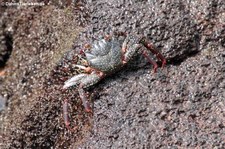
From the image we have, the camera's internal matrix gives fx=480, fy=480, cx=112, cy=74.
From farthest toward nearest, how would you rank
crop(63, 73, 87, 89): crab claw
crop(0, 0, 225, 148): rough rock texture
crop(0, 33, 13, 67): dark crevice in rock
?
crop(0, 33, 13, 67): dark crevice in rock
crop(63, 73, 87, 89): crab claw
crop(0, 0, 225, 148): rough rock texture

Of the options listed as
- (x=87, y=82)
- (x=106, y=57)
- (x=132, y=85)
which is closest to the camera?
(x=132, y=85)

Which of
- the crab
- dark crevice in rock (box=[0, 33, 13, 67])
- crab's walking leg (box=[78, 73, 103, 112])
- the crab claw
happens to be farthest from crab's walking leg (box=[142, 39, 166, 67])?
dark crevice in rock (box=[0, 33, 13, 67])

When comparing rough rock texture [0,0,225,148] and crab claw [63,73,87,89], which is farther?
crab claw [63,73,87,89]

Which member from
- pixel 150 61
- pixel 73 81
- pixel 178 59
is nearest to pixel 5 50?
Answer: pixel 73 81

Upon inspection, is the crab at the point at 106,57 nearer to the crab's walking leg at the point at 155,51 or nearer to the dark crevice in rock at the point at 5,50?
the crab's walking leg at the point at 155,51

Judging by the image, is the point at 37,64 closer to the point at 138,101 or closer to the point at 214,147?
the point at 138,101

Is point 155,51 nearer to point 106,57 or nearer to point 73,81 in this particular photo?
point 106,57

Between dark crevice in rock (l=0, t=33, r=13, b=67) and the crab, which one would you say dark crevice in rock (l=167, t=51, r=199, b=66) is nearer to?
the crab

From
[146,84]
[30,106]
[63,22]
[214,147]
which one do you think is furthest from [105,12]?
[214,147]
